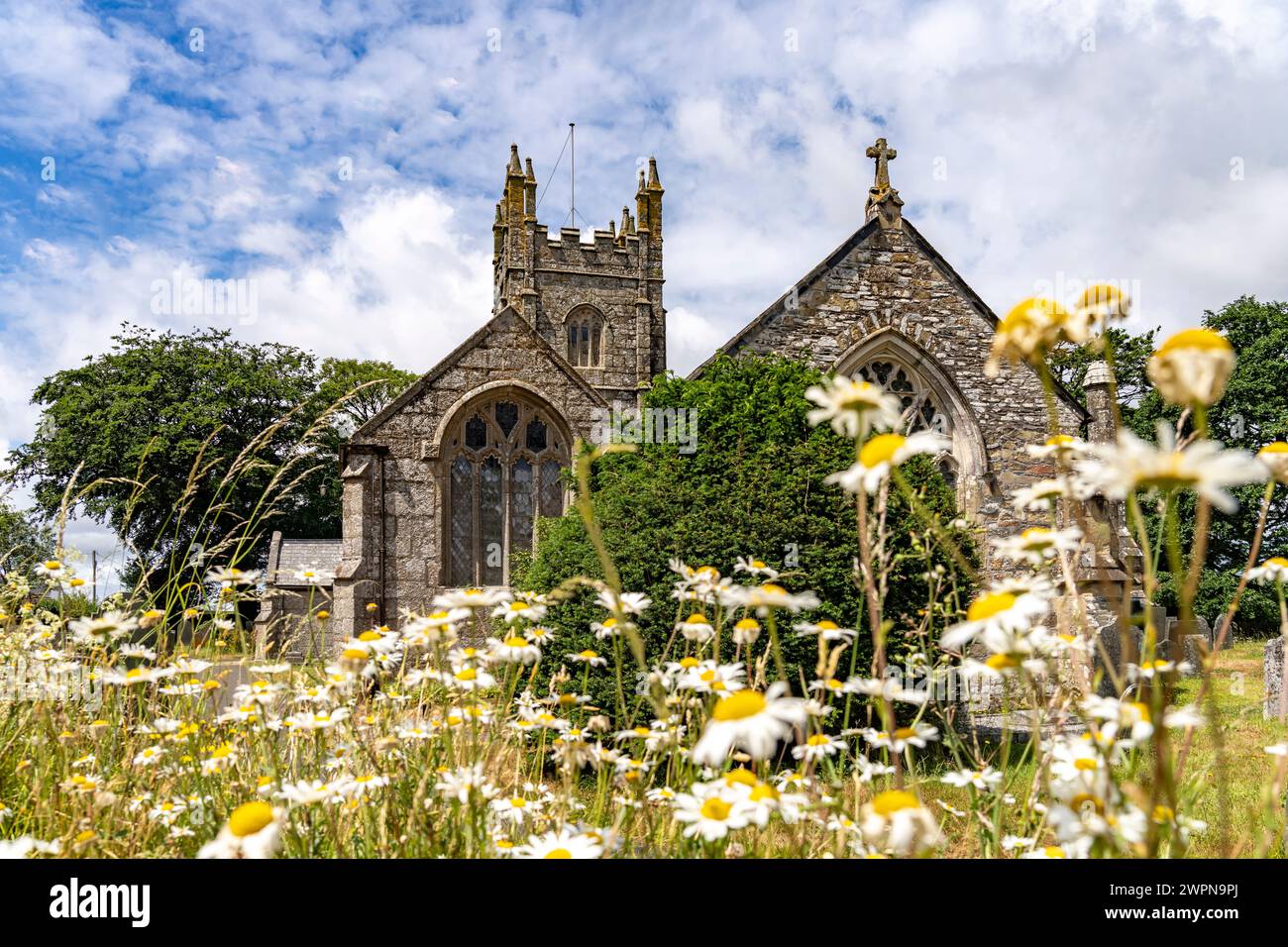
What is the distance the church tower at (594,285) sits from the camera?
3419 centimetres

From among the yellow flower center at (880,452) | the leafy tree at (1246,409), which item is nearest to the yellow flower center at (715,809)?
the yellow flower center at (880,452)

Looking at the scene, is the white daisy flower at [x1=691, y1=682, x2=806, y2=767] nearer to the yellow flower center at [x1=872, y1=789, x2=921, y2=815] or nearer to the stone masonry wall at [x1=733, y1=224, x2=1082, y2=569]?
the yellow flower center at [x1=872, y1=789, x2=921, y2=815]

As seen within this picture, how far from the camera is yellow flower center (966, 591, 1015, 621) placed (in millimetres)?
1405

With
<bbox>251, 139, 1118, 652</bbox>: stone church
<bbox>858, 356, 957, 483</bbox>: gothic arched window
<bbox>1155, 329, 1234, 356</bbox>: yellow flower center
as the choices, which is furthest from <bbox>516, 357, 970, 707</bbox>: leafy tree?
<bbox>858, 356, 957, 483</bbox>: gothic arched window

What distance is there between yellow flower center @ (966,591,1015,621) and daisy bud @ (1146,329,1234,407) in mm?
460

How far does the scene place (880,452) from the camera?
1394 millimetres

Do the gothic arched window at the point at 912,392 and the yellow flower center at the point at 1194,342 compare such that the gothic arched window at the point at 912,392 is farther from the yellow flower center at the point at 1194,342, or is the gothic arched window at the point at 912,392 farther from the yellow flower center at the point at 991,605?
the yellow flower center at the point at 1194,342

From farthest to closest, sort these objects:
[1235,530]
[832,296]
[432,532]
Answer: [1235,530] < [832,296] < [432,532]

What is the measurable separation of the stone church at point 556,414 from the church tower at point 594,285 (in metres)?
20.9
